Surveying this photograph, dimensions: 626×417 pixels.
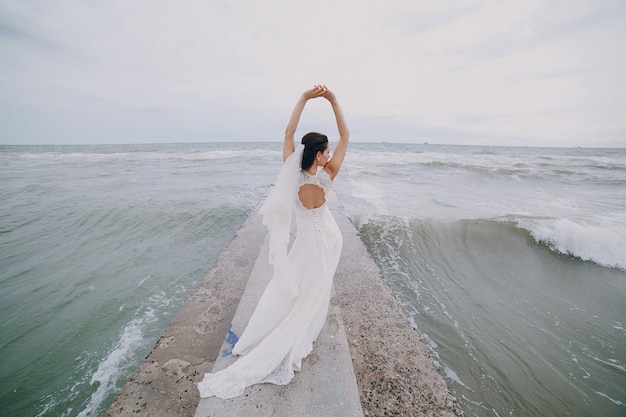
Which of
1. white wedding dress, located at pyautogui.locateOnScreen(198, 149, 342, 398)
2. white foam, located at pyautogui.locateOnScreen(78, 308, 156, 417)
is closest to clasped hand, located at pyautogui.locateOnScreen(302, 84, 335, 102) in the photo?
white wedding dress, located at pyautogui.locateOnScreen(198, 149, 342, 398)

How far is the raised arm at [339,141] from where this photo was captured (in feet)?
7.23

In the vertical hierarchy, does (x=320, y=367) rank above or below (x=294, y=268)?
below

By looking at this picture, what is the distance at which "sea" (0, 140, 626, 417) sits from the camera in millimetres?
2795

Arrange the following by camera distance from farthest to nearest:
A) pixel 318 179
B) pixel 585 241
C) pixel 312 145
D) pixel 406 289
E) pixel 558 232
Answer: pixel 558 232 < pixel 585 241 < pixel 406 289 < pixel 318 179 < pixel 312 145

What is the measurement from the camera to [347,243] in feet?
15.9

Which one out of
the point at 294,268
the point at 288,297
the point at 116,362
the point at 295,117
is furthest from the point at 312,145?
the point at 116,362

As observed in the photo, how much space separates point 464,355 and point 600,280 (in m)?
4.03

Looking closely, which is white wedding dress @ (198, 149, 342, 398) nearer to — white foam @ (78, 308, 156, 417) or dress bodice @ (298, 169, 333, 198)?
dress bodice @ (298, 169, 333, 198)

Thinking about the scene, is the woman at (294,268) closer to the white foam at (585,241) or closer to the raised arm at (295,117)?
the raised arm at (295,117)

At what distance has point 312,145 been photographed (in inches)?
82.0

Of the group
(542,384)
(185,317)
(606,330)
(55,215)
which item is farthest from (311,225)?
(55,215)

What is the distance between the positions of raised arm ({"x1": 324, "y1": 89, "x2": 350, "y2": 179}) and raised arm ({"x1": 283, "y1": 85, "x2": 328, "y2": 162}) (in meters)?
0.09

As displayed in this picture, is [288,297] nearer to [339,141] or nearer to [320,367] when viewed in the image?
[320,367]

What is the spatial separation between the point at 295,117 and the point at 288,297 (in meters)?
1.53
